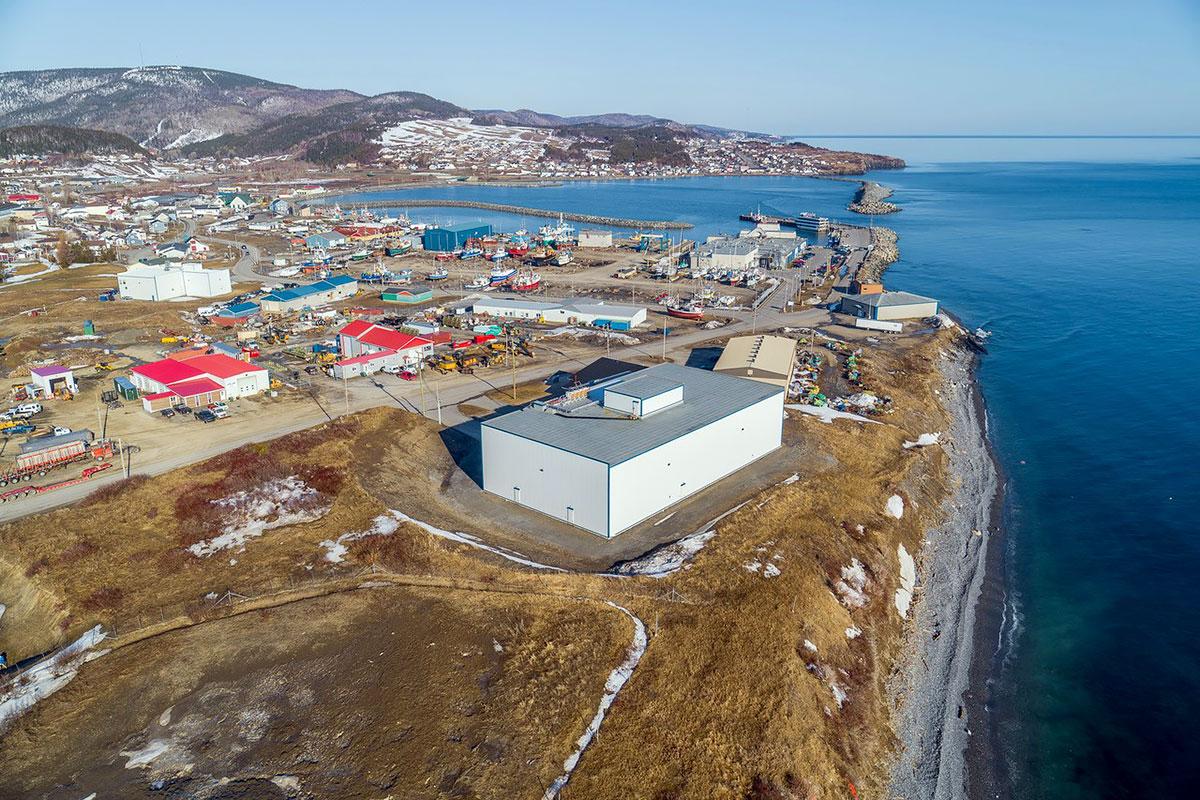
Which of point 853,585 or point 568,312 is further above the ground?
point 568,312

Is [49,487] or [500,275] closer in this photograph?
[49,487]

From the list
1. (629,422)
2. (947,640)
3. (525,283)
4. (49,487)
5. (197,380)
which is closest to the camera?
(947,640)

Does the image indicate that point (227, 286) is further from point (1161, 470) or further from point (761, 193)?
point (761, 193)

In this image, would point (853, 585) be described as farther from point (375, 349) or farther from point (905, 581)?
point (375, 349)

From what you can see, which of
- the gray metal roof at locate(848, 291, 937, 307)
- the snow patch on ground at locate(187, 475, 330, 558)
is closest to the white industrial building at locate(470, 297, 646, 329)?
the gray metal roof at locate(848, 291, 937, 307)

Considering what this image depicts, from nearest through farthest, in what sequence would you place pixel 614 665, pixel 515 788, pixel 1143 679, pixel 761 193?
1. pixel 515 788
2. pixel 614 665
3. pixel 1143 679
4. pixel 761 193

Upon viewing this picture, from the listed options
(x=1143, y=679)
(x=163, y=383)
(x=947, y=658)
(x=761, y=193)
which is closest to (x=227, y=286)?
(x=163, y=383)

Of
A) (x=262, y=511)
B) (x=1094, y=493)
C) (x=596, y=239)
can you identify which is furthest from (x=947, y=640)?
(x=596, y=239)
